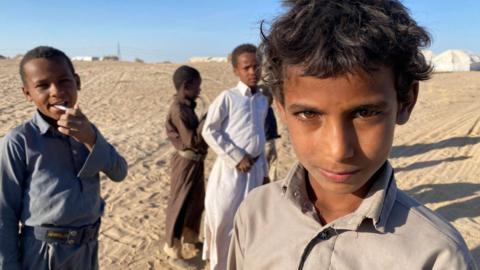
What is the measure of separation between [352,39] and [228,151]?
249 cm

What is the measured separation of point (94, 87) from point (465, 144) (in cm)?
1267

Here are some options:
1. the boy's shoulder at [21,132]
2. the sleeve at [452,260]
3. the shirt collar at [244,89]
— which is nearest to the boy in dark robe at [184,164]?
the shirt collar at [244,89]

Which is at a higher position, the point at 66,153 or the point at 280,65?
the point at 280,65

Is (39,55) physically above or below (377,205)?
A: above

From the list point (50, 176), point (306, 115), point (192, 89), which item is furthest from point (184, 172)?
point (306, 115)

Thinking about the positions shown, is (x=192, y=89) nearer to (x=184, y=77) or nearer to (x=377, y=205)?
(x=184, y=77)

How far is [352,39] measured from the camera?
3.83ft

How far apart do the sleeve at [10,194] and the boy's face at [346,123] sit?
1.39m

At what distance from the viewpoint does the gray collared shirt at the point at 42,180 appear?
201cm

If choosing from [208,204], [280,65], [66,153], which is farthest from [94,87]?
[280,65]

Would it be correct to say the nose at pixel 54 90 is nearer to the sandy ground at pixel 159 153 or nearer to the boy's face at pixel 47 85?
the boy's face at pixel 47 85

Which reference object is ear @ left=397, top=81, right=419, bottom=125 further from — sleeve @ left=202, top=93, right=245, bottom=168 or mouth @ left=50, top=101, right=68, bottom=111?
sleeve @ left=202, top=93, right=245, bottom=168

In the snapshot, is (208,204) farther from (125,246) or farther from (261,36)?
(261,36)

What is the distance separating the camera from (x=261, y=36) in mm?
1455
